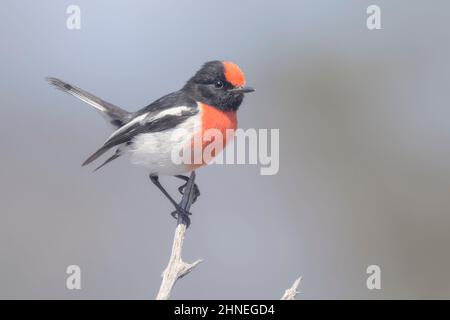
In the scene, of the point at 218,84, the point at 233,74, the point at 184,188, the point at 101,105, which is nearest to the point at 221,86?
the point at 218,84

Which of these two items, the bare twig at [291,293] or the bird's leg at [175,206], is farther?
the bird's leg at [175,206]

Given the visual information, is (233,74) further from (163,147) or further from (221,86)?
(163,147)

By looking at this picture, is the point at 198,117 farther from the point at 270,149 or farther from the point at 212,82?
the point at 270,149

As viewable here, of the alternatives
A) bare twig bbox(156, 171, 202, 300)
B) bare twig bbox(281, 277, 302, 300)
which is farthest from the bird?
bare twig bbox(281, 277, 302, 300)

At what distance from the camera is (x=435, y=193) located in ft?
28.6

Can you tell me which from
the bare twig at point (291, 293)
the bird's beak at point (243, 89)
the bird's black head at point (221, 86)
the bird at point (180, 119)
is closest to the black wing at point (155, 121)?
the bird at point (180, 119)

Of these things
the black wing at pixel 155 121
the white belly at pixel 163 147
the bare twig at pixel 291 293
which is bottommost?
the bare twig at pixel 291 293

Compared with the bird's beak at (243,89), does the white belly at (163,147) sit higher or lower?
lower

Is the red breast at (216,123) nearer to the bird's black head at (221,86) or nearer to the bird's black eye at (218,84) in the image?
the bird's black head at (221,86)

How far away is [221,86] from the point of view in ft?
19.9

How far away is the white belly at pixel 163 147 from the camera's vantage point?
19.0ft

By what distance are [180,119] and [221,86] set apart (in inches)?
17.1

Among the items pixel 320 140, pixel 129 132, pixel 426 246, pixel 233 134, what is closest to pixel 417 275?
pixel 426 246

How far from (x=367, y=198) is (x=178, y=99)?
3412 millimetres
